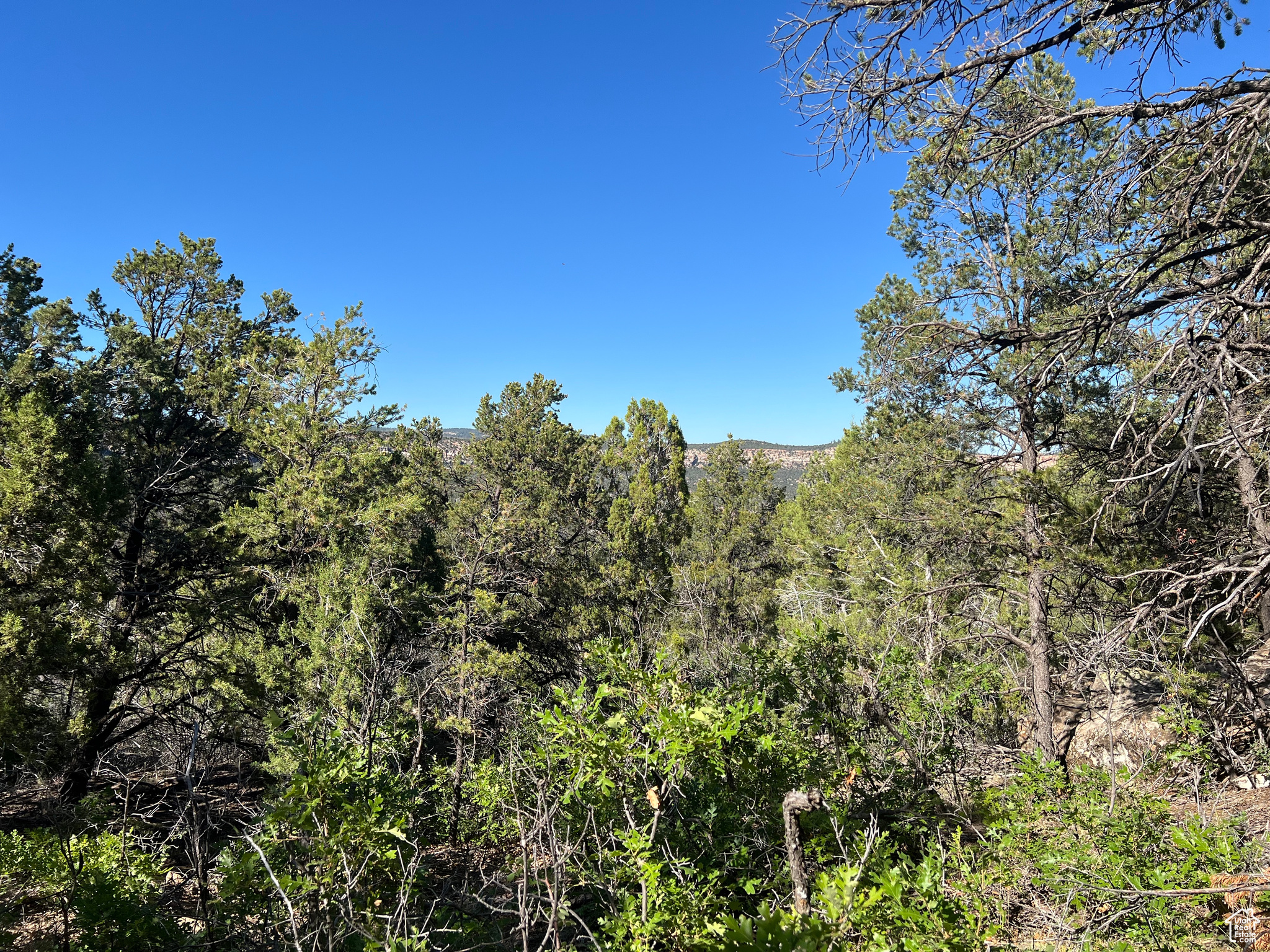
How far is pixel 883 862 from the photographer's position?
4.11 meters

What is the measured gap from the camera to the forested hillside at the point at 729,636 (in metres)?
3.54

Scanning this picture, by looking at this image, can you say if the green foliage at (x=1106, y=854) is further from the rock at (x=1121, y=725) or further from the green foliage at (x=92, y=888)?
the green foliage at (x=92, y=888)

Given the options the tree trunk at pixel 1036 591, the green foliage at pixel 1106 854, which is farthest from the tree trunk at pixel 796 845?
the tree trunk at pixel 1036 591

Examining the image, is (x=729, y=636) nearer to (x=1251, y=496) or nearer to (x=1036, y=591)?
(x=1036, y=591)

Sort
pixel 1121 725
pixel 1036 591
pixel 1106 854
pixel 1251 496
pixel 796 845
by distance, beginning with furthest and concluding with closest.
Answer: pixel 1121 725
pixel 1036 591
pixel 1251 496
pixel 1106 854
pixel 796 845

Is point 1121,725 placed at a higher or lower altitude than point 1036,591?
lower

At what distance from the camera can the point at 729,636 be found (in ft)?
62.7

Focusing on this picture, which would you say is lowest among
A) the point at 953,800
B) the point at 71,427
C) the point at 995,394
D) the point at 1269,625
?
the point at 953,800

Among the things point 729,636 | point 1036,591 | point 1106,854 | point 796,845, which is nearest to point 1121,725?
point 1036,591

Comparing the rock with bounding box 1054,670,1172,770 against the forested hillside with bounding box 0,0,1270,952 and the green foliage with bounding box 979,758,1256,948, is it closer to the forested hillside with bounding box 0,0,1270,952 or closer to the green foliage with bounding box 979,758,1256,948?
the forested hillside with bounding box 0,0,1270,952

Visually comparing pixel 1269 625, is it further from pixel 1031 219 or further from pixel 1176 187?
pixel 1176 187

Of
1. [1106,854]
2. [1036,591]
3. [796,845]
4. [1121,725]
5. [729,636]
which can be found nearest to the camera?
[796,845]

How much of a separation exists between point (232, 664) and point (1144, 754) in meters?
14.6

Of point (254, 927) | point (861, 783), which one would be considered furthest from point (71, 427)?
point (861, 783)
